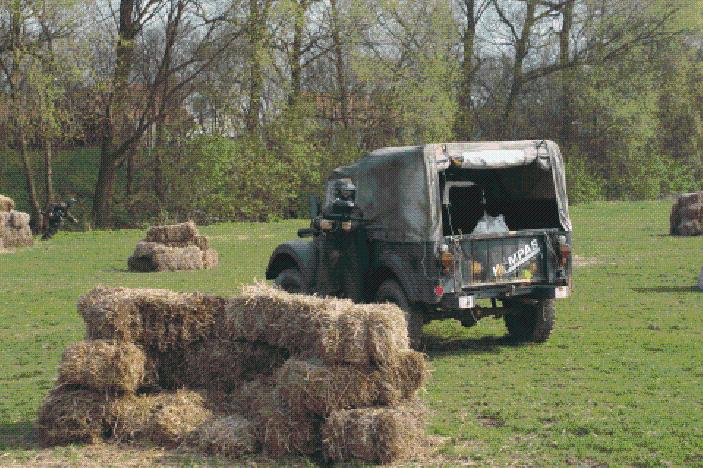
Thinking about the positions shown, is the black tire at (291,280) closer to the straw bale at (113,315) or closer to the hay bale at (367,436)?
the straw bale at (113,315)

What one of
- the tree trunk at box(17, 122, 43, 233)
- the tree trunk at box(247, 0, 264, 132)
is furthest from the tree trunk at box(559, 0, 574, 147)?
the tree trunk at box(17, 122, 43, 233)

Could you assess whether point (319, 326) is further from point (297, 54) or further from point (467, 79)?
point (467, 79)

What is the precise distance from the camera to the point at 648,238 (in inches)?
1389

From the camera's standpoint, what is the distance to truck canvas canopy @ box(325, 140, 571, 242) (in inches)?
569

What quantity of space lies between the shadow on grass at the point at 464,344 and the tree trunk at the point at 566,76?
4791cm

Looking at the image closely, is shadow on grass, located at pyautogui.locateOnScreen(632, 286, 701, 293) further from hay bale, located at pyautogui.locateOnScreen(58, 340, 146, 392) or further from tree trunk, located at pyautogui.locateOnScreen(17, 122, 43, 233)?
tree trunk, located at pyautogui.locateOnScreen(17, 122, 43, 233)

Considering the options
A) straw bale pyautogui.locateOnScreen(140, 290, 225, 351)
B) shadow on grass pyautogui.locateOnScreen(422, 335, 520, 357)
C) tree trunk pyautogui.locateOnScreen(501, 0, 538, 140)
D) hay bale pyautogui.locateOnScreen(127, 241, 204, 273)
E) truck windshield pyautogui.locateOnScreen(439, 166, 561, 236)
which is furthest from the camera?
tree trunk pyautogui.locateOnScreen(501, 0, 538, 140)

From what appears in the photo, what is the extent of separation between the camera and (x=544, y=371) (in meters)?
13.7

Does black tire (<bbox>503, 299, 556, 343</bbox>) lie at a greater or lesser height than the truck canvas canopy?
lesser

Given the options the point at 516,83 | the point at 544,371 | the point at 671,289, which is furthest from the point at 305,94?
the point at 544,371

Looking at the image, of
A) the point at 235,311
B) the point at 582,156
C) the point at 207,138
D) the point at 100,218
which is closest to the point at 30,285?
the point at 235,311

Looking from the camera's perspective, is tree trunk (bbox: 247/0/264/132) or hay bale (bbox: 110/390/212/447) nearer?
hay bale (bbox: 110/390/212/447)

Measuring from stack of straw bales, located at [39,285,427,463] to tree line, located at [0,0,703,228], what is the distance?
117 ft

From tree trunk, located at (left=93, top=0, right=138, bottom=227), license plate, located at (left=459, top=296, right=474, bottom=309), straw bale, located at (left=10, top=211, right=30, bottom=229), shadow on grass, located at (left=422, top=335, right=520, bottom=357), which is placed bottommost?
shadow on grass, located at (left=422, top=335, right=520, bottom=357)
